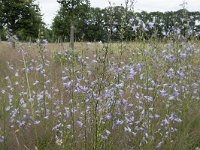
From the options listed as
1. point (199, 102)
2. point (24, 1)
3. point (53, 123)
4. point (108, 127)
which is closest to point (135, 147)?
point (108, 127)

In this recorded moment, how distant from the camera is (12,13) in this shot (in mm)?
17641

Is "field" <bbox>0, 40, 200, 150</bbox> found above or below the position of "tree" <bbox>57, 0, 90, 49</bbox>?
below

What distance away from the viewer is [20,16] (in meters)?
18.2

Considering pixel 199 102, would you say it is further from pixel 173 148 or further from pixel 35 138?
pixel 35 138

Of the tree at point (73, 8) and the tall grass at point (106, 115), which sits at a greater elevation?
the tree at point (73, 8)

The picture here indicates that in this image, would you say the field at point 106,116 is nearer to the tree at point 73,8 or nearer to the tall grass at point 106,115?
the tall grass at point 106,115

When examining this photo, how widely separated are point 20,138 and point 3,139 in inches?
7.9

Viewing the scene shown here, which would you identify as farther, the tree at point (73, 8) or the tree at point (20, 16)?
the tree at point (20, 16)

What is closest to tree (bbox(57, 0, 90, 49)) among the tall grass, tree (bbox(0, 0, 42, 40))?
tree (bbox(0, 0, 42, 40))

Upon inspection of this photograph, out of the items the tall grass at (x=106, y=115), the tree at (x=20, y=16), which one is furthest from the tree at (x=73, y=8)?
the tall grass at (x=106, y=115)

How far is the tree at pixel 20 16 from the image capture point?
17.6 meters

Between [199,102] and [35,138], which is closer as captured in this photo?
[35,138]

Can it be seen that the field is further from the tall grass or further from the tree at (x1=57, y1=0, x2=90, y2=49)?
the tree at (x1=57, y1=0, x2=90, y2=49)

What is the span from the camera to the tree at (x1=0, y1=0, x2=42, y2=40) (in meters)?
17.6
